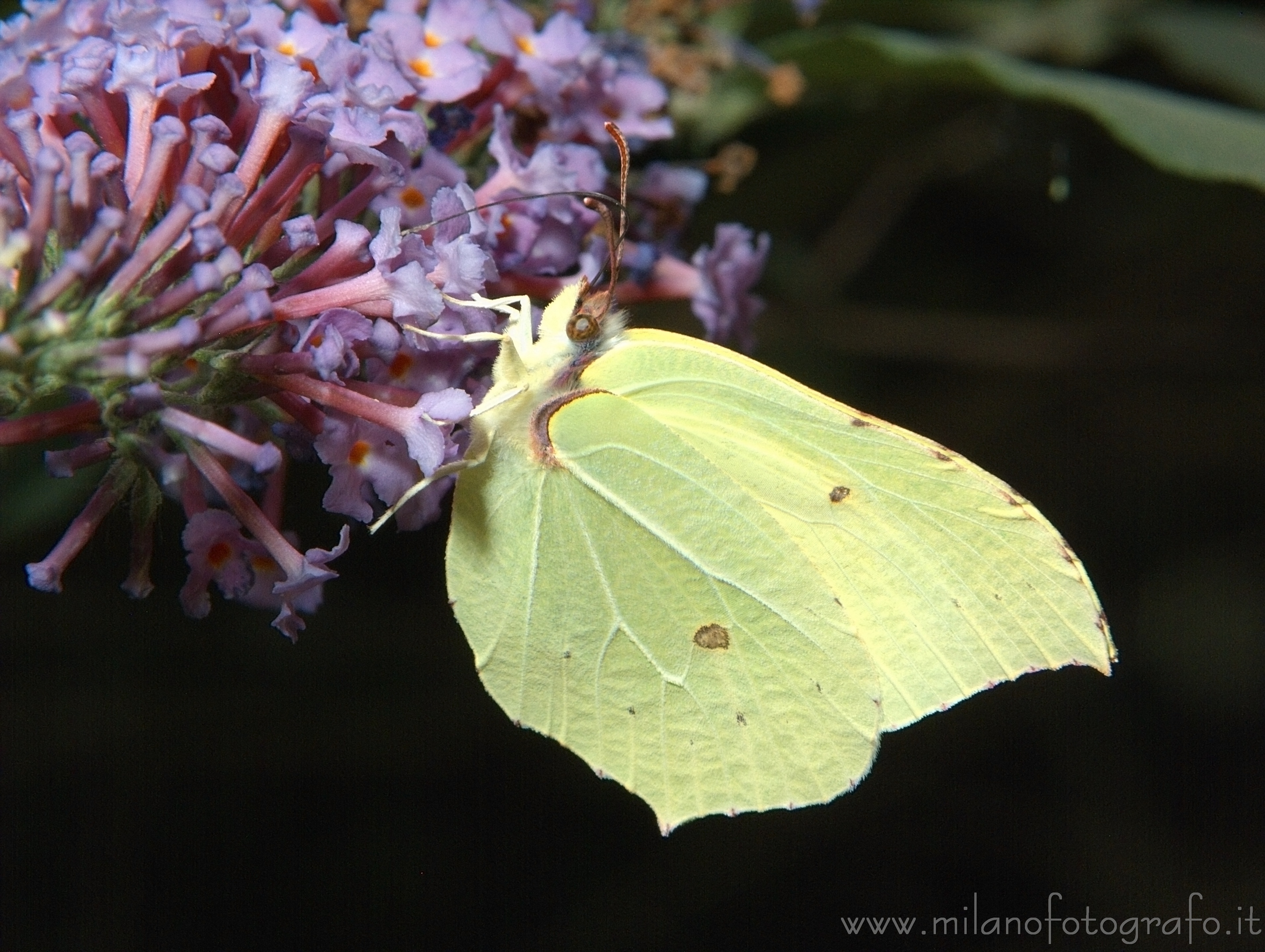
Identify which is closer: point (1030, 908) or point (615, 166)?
point (615, 166)

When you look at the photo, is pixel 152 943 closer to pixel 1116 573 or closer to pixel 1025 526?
pixel 1025 526

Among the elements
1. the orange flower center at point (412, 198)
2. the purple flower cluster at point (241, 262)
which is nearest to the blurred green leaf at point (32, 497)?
the purple flower cluster at point (241, 262)

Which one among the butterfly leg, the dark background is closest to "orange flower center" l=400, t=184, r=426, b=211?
the butterfly leg

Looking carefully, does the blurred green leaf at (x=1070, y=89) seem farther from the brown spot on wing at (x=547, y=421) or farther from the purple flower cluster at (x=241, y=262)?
the brown spot on wing at (x=547, y=421)

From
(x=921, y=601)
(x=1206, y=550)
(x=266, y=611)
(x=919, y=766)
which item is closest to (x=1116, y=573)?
(x=1206, y=550)

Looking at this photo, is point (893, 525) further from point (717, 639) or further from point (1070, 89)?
point (1070, 89)

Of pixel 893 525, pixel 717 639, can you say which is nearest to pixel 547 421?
pixel 717 639
